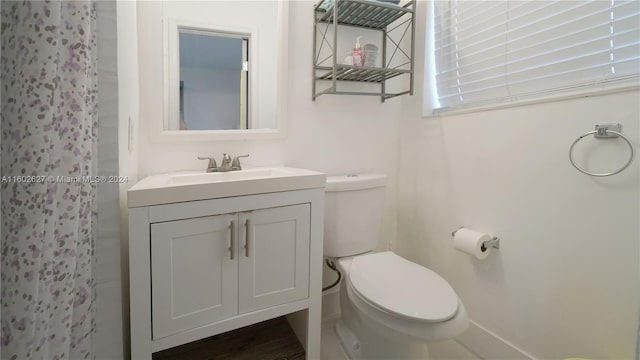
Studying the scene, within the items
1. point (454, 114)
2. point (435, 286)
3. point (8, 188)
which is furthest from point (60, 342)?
point (454, 114)

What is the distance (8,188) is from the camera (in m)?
0.46

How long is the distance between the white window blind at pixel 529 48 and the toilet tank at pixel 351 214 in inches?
26.0

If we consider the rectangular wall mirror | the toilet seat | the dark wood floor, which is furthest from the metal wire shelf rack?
the dark wood floor

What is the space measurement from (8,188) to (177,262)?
1.94 feet

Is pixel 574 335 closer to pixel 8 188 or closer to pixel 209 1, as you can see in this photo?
pixel 8 188

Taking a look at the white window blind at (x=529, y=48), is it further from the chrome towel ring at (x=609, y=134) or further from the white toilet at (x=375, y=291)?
the white toilet at (x=375, y=291)

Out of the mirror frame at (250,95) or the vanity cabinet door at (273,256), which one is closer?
the vanity cabinet door at (273,256)

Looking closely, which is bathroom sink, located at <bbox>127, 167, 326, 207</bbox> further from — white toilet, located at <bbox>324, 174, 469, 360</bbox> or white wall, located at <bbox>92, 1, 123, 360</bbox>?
white toilet, located at <bbox>324, 174, 469, 360</bbox>

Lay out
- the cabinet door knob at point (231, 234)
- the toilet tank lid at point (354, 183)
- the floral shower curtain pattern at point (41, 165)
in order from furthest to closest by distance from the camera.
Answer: the toilet tank lid at point (354, 183)
the cabinet door knob at point (231, 234)
the floral shower curtain pattern at point (41, 165)

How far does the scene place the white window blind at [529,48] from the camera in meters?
1.01

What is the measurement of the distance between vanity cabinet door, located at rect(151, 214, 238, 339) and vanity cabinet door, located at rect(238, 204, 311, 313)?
4cm

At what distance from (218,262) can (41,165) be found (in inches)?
25.8

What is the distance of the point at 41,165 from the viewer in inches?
19.4

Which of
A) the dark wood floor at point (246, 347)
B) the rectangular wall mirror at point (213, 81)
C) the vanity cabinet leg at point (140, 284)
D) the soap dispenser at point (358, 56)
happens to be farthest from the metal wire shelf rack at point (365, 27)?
the dark wood floor at point (246, 347)
